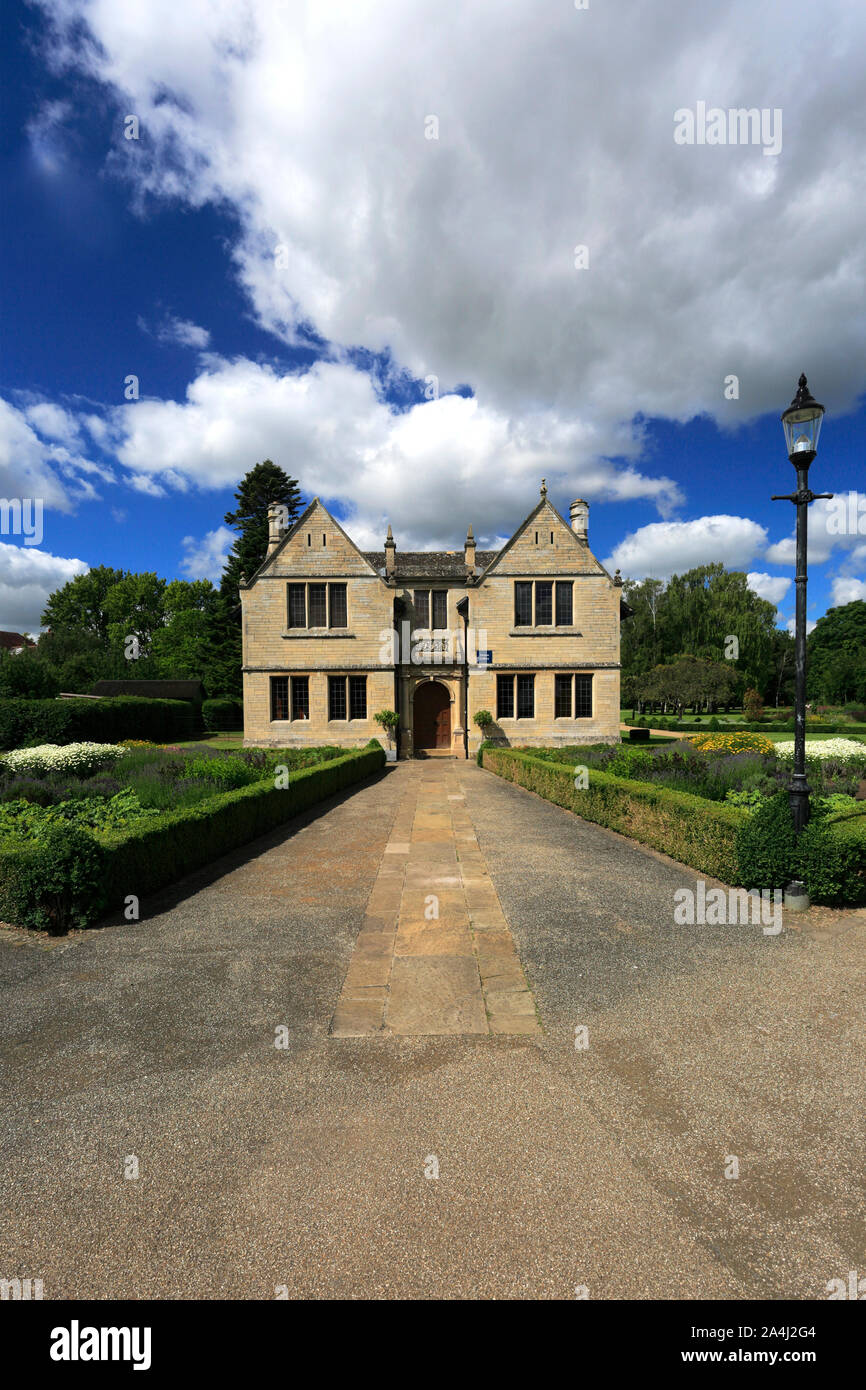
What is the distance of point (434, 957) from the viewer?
18.3ft

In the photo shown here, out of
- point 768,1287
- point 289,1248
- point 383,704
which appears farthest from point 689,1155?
point 383,704

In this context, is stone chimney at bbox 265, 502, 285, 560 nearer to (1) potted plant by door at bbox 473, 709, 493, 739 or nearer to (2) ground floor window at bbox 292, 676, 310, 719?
(2) ground floor window at bbox 292, 676, 310, 719

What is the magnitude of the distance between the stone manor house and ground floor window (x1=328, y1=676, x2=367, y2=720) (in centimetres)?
5

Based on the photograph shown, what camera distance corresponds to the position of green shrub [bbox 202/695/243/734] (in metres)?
38.5

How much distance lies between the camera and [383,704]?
26969 mm

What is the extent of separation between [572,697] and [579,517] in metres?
9.13

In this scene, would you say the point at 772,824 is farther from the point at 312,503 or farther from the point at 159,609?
the point at 159,609

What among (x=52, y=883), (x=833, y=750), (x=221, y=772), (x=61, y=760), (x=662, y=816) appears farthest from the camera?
(x=833, y=750)

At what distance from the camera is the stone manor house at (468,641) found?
26.8 metres

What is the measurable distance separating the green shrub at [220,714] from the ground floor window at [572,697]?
22785mm

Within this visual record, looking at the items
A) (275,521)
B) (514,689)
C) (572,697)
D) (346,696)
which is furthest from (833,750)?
(275,521)

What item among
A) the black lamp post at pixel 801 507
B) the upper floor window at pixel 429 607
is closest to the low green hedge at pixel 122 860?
the black lamp post at pixel 801 507

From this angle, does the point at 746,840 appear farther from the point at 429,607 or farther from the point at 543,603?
the point at 429,607

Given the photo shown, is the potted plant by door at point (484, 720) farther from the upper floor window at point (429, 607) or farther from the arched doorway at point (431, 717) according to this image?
the upper floor window at point (429, 607)
